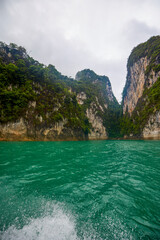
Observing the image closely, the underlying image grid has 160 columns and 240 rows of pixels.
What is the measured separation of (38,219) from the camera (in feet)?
9.66

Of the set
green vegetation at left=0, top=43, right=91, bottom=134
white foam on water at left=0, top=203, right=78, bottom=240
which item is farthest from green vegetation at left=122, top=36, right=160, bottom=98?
white foam on water at left=0, top=203, right=78, bottom=240

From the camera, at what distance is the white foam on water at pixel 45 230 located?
7.89 ft

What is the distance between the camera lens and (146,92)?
51.2 m

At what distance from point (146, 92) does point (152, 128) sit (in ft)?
64.0

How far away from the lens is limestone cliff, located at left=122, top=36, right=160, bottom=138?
42.5 meters

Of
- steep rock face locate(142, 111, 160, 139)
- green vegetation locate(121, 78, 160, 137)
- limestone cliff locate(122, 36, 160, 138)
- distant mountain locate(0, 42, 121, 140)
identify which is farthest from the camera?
green vegetation locate(121, 78, 160, 137)

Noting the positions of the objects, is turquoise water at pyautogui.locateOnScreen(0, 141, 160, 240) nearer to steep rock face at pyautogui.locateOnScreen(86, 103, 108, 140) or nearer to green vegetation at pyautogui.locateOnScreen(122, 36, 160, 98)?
steep rock face at pyautogui.locateOnScreen(86, 103, 108, 140)

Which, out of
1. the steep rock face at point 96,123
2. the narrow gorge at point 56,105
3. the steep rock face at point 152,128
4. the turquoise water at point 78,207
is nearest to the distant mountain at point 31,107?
the narrow gorge at point 56,105

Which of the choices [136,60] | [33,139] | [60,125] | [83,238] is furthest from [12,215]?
[136,60]

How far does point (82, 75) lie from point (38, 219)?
116319 millimetres

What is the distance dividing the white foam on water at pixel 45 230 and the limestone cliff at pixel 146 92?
46.9 metres

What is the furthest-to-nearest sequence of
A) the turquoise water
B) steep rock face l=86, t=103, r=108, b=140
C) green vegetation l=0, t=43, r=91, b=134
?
steep rock face l=86, t=103, r=108, b=140, green vegetation l=0, t=43, r=91, b=134, the turquoise water

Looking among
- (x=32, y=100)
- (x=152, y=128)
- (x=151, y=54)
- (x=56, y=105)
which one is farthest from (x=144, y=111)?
(x=32, y=100)

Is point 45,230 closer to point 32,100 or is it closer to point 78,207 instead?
point 78,207
